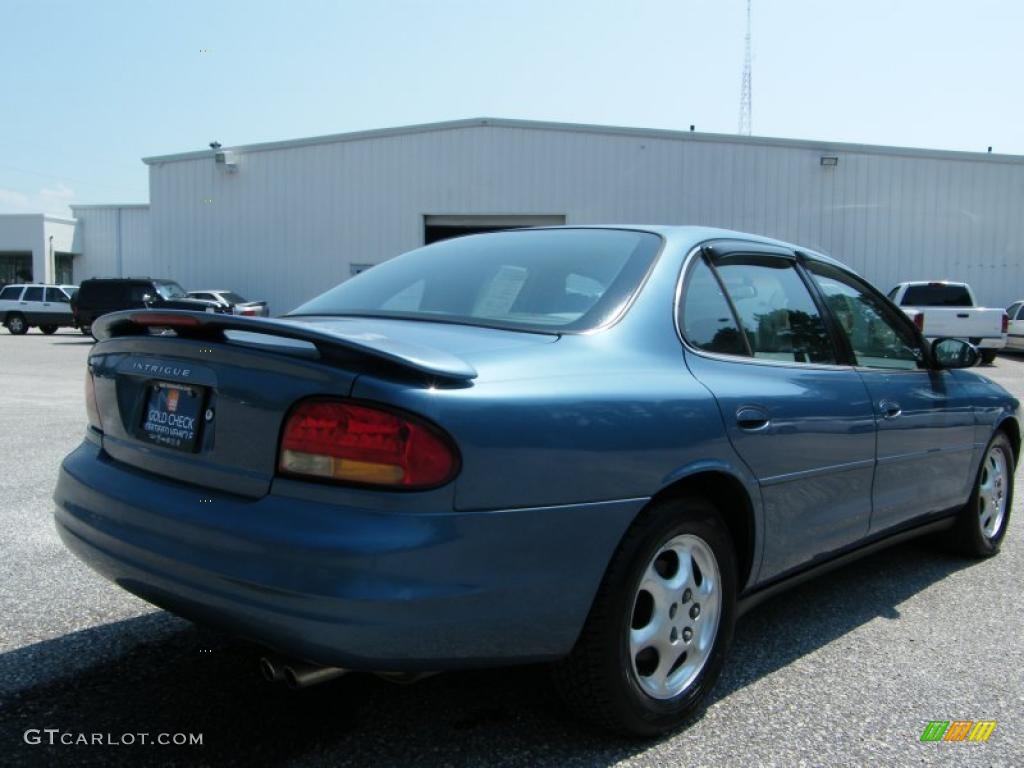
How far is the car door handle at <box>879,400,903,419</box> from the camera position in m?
3.42

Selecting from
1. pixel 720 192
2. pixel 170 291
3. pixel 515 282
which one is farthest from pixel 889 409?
pixel 170 291

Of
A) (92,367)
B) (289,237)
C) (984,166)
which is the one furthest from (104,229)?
(92,367)

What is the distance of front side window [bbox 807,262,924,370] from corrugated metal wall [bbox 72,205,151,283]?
4136 centimetres

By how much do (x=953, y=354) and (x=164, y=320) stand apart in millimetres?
3414

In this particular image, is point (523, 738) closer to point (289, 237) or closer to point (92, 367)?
point (92, 367)

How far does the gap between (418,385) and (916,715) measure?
197 centimetres

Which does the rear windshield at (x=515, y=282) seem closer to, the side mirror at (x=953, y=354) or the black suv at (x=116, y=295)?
the side mirror at (x=953, y=354)

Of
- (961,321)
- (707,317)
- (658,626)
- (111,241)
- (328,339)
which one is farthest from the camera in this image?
(111,241)

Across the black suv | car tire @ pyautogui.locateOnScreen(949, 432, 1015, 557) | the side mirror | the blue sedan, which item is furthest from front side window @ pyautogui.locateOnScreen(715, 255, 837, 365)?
the black suv

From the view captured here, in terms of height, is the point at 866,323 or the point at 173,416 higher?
the point at 866,323

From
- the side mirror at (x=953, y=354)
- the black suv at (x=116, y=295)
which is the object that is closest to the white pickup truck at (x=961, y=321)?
the side mirror at (x=953, y=354)

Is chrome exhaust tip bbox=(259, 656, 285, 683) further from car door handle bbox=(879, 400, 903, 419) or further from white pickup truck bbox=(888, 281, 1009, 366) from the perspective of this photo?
white pickup truck bbox=(888, 281, 1009, 366)

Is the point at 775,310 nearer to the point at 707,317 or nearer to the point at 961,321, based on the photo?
the point at 707,317

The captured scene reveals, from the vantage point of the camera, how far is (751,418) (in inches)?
107
